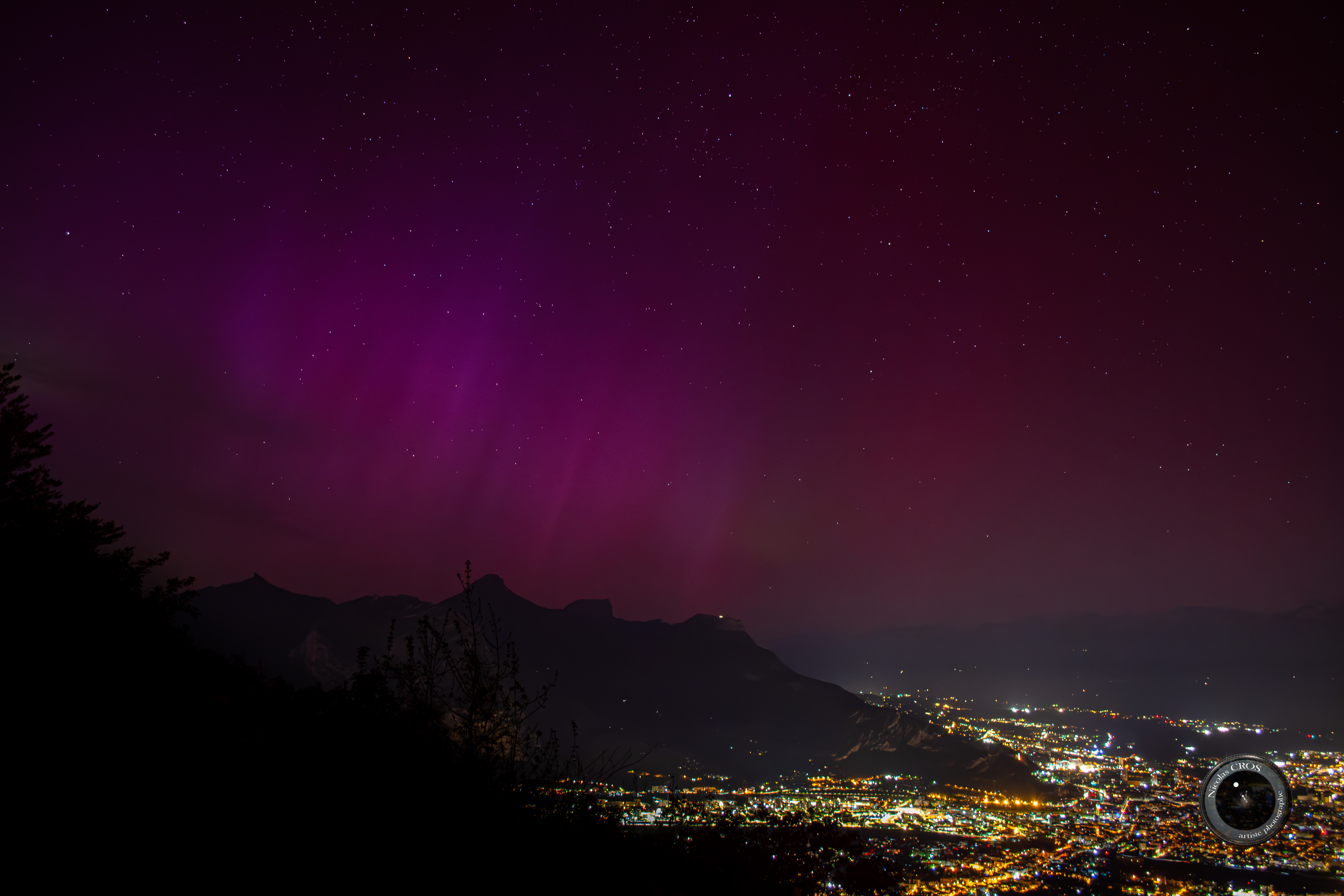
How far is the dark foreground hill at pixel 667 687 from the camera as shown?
98.2m

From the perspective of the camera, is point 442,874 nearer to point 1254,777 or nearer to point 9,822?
point 9,822

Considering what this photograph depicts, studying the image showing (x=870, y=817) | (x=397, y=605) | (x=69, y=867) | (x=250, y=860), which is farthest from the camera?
(x=397, y=605)

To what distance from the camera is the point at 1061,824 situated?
53438 mm

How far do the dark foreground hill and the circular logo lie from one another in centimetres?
A: 7632

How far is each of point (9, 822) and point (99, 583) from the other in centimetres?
685

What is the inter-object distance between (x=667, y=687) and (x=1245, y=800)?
136683mm

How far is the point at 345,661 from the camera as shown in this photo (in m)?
98.5

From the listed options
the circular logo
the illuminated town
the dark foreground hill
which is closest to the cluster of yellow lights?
the illuminated town

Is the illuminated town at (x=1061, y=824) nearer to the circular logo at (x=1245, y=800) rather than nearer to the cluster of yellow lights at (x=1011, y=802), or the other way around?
the cluster of yellow lights at (x=1011, y=802)

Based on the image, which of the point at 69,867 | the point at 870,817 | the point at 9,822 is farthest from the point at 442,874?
the point at 870,817

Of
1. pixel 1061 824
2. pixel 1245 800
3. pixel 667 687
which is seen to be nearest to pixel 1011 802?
pixel 1061 824

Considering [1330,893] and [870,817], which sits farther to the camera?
[870,817]

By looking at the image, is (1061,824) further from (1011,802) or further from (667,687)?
(667,687)

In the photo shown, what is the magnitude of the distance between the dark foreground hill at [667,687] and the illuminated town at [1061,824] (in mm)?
14841
